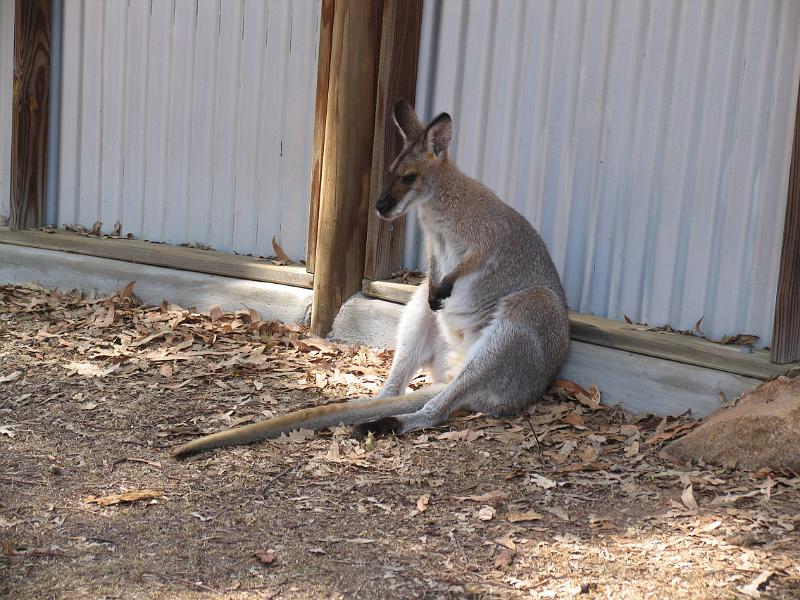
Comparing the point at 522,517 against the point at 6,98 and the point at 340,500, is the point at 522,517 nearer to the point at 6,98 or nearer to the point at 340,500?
the point at 340,500

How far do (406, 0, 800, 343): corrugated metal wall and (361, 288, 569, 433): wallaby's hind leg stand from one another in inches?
28.0

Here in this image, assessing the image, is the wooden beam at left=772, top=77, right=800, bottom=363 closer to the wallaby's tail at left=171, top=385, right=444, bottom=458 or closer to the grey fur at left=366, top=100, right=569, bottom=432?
the grey fur at left=366, top=100, right=569, bottom=432

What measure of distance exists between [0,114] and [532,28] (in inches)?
188

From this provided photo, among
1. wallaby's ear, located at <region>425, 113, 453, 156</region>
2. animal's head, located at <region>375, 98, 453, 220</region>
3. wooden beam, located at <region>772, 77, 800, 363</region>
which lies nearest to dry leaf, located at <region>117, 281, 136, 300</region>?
animal's head, located at <region>375, 98, 453, 220</region>

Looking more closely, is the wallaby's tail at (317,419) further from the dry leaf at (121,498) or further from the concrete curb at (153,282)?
the concrete curb at (153,282)

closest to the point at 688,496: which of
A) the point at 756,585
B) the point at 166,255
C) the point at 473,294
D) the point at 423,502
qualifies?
the point at 756,585

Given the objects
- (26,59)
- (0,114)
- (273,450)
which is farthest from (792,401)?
(0,114)

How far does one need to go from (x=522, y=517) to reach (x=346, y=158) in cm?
294

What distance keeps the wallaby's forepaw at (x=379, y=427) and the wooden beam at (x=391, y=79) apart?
1738mm

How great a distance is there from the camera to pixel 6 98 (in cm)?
784

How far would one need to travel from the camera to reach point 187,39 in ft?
22.7

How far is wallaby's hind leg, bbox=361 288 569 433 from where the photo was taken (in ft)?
15.5

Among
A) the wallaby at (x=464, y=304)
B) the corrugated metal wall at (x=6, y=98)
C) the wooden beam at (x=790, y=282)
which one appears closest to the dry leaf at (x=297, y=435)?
the wallaby at (x=464, y=304)

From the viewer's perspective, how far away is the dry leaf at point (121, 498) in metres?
3.74
